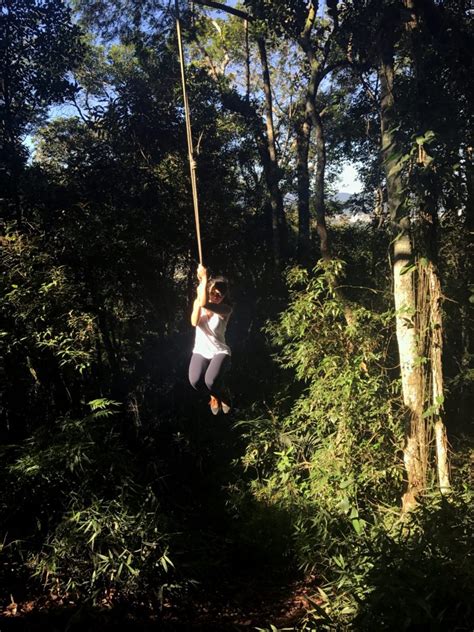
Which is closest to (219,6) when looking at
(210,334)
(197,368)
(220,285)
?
(220,285)

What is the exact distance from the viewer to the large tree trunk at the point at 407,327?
3.75 meters

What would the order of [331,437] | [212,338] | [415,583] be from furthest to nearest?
[331,437] → [212,338] → [415,583]

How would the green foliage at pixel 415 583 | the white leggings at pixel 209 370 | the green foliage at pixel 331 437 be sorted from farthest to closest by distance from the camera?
the green foliage at pixel 331 437 < the white leggings at pixel 209 370 < the green foliage at pixel 415 583

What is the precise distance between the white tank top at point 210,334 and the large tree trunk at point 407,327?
1384mm

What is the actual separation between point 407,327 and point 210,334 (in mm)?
1539

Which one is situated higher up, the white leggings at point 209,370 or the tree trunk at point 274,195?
the tree trunk at point 274,195

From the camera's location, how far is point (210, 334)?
373 cm

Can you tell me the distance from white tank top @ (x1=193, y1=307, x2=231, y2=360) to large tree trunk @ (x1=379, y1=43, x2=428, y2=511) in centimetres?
138

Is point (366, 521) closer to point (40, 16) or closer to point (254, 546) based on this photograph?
point (254, 546)

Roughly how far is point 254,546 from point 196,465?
1.22 m

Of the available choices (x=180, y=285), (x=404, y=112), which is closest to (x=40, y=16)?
(x=180, y=285)

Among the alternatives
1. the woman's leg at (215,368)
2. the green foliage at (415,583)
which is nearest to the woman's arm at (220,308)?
the woman's leg at (215,368)

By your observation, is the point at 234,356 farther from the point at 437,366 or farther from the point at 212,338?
the point at 437,366

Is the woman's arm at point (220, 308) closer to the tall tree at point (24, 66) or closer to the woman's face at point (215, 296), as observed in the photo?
the woman's face at point (215, 296)
